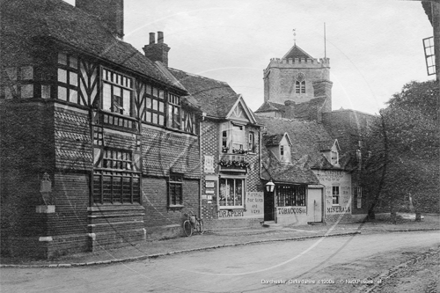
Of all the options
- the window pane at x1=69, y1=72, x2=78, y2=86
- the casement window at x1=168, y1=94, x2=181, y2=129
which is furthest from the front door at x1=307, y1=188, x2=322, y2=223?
the window pane at x1=69, y1=72, x2=78, y2=86

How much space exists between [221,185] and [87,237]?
11.8 metres

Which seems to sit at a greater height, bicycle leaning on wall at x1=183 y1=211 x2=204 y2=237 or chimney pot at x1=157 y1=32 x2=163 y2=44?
chimney pot at x1=157 y1=32 x2=163 y2=44

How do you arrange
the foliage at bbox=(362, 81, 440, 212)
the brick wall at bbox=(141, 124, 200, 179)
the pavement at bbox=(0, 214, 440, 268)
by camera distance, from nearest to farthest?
the pavement at bbox=(0, 214, 440, 268) < the brick wall at bbox=(141, 124, 200, 179) < the foliage at bbox=(362, 81, 440, 212)

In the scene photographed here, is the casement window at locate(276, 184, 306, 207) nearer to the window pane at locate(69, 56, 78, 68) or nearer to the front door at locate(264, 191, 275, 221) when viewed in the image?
the front door at locate(264, 191, 275, 221)

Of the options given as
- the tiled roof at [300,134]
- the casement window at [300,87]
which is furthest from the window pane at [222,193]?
the casement window at [300,87]

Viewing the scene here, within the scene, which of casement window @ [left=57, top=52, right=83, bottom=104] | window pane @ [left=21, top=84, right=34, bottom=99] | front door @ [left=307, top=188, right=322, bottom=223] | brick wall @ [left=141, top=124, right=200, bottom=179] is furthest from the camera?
front door @ [left=307, top=188, right=322, bottom=223]

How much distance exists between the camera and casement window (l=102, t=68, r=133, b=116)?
18953 millimetres

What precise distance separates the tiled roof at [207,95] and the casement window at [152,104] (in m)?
4.40

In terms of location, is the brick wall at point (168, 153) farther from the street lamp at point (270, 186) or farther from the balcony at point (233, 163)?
the street lamp at point (270, 186)

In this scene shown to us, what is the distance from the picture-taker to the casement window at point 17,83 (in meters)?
16.3

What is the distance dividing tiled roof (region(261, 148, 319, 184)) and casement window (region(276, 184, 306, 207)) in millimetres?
582

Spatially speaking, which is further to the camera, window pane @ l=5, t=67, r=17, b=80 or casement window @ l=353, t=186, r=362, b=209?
casement window @ l=353, t=186, r=362, b=209

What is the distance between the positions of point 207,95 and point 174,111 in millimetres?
5451

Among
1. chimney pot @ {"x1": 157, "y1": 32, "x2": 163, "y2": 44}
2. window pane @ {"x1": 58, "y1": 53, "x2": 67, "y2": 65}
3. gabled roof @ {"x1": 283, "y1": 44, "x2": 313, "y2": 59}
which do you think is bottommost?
window pane @ {"x1": 58, "y1": 53, "x2": 67, "y2": 65}
